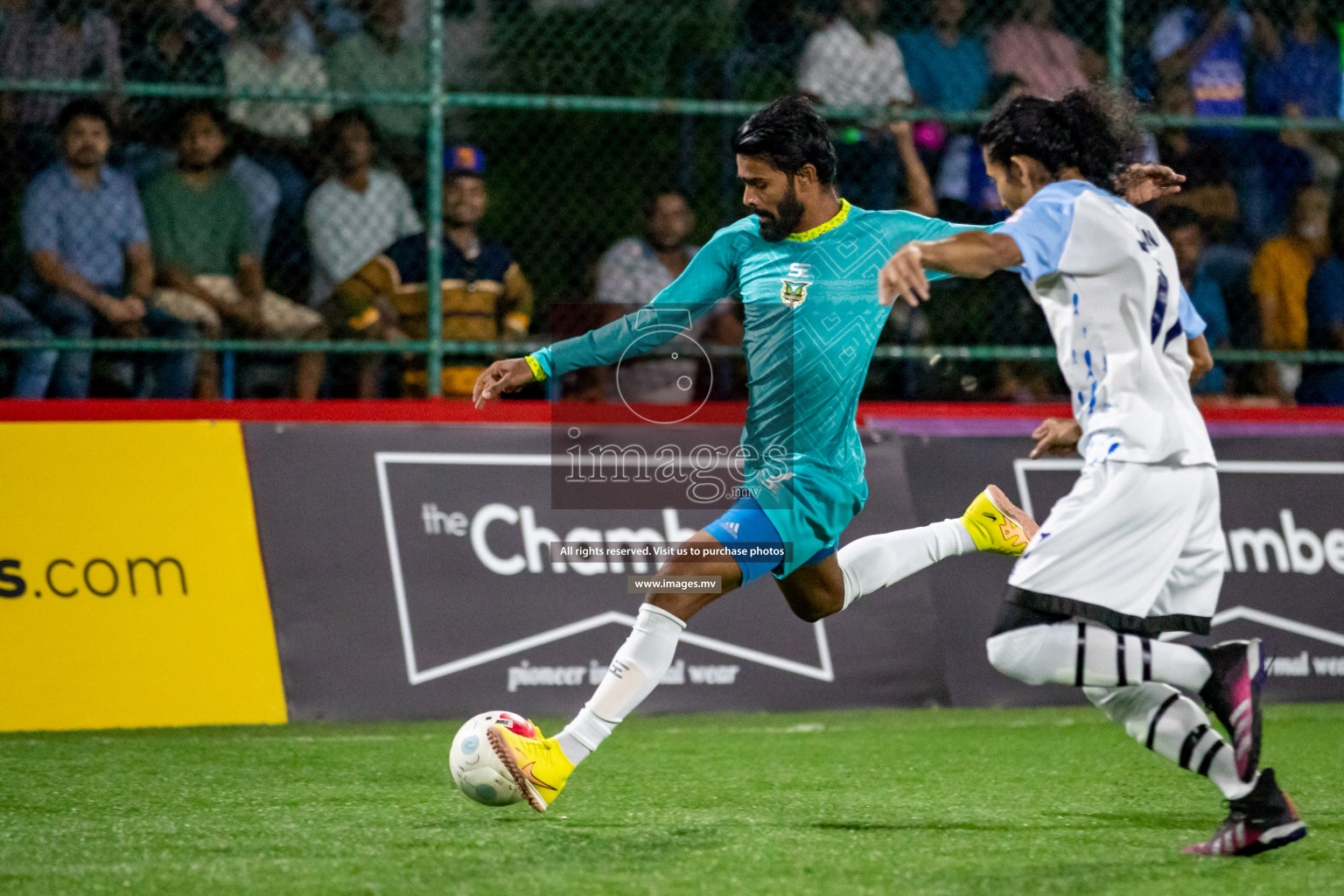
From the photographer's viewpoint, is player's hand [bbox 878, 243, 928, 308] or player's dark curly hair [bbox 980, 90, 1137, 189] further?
player's dark curly hair [bbox 980, 90, 1137, 189]

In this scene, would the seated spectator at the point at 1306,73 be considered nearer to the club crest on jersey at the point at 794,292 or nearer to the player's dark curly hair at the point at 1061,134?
the club crest on jersey at the point at 794,292

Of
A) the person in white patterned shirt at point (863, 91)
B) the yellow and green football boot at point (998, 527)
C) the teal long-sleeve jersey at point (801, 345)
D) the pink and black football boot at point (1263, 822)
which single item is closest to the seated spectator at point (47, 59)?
the person in white patterned shirt at point (863, 91)

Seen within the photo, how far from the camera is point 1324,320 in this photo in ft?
28.3

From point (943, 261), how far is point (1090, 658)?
100 cm

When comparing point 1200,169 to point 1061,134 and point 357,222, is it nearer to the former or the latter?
point 357,222

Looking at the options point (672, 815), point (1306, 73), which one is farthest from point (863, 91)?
point (672, 815)

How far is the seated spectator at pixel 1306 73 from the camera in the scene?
912 centimetres

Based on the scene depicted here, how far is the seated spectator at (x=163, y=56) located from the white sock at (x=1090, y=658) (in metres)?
5.59

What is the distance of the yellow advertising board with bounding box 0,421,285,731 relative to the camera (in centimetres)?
659

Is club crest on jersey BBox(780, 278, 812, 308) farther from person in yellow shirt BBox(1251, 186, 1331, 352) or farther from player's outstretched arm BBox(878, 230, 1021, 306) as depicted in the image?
person in yellow shirt BBox(1251, 186, 1331, 352)

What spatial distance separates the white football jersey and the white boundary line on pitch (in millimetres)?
3520

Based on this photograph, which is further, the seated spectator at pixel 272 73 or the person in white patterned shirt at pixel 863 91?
the person in white patterned shirt at pixel 863 91

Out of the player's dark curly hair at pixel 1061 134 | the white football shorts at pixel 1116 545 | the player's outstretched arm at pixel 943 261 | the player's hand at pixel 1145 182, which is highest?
the player's dark curly hair at pixel 1061 134

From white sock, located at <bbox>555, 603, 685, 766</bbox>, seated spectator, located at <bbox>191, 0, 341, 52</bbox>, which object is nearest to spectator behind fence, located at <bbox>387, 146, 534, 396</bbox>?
seated spectator, located at <bbox>191, 0, 341, 52</bbox>
